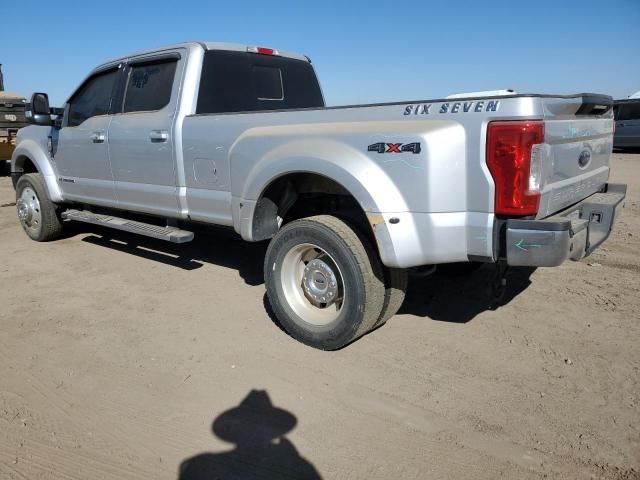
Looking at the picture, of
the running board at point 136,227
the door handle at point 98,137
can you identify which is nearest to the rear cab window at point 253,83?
the running board at point 136,227

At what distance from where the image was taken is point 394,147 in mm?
2938

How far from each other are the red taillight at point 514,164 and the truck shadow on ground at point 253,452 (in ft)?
5.46

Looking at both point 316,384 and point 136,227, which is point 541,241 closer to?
point 316,384

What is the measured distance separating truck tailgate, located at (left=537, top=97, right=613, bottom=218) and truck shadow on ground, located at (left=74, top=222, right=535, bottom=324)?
1042 millimetres

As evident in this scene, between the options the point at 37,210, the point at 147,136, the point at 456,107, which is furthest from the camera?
the point at 37,210

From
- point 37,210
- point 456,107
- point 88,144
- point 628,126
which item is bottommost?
point 628,126

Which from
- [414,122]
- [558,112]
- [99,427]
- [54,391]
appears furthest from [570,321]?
[54,391]

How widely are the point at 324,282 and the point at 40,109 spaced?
13.4 ft

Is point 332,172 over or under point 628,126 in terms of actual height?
over

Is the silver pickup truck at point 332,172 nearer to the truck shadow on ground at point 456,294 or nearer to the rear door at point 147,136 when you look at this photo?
the rear door at point 147,136

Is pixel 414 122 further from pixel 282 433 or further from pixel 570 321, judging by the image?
pixel 570 321

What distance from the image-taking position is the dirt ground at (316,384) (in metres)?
2.48

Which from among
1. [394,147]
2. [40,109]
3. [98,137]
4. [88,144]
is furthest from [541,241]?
[40,109]

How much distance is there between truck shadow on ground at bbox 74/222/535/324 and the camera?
4.32m
